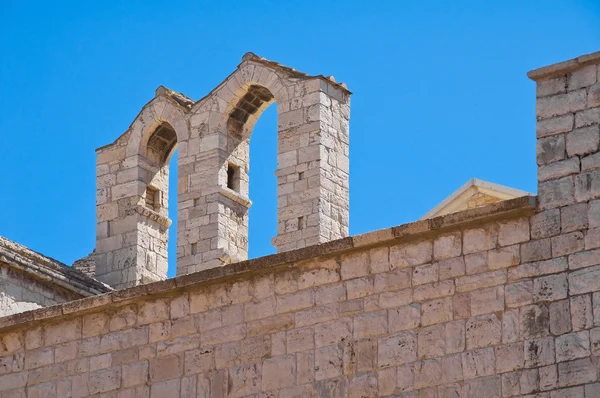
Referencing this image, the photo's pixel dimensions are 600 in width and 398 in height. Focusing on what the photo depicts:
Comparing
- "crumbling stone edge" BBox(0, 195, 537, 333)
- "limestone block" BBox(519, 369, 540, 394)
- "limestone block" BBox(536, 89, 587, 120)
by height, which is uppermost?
"limestone block" BBox(536, 89, 587, 120)

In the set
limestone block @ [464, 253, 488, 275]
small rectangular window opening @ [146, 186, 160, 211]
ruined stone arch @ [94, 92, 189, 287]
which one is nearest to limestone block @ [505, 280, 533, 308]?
limestone block @ [464, 253, 488, 275]

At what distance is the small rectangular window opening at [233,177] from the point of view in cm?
2172

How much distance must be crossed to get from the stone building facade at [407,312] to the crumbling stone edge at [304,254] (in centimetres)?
1

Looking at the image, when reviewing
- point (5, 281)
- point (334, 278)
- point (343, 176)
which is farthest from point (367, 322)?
point (5, 281)

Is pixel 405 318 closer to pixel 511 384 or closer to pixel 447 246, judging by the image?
pixel 447 246

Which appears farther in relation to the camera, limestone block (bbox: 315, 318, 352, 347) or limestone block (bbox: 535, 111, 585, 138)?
limestone block (bbox: 315, 318, 352, 347)

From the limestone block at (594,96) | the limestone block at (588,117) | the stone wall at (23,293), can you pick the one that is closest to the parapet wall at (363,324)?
the limestone block at (588,117)

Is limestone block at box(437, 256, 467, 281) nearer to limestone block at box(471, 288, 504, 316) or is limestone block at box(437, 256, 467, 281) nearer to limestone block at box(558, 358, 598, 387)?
limestone block at box(471, 288, 504, 316)

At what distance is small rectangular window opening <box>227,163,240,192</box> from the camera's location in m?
21.7

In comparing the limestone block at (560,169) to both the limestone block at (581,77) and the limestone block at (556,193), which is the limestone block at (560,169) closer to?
the limestone block at (556,193)

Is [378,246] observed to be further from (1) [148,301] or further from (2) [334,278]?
(1) [148,301]

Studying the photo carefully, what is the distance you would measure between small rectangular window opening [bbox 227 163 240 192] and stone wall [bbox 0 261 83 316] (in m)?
1.92

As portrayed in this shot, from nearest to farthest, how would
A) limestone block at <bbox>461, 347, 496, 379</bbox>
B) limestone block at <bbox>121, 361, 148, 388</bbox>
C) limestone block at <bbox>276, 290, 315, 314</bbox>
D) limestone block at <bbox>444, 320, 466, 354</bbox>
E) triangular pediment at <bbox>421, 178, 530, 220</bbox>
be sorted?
limestone block at <bbox>461, 347, 496, 379</bbox> → limestone block at <bbox>444, 320, 466, 354</bbox> → limestone block at <bbox>276, 290, 315, 314</bbox> → limestone block at <bbox>121, 361, 148, 388</bbox> → triangular pediment at <bbox>421, 178, 530, 220</bbox>

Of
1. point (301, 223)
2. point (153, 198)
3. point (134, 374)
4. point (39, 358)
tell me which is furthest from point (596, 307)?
point (153, 198)
